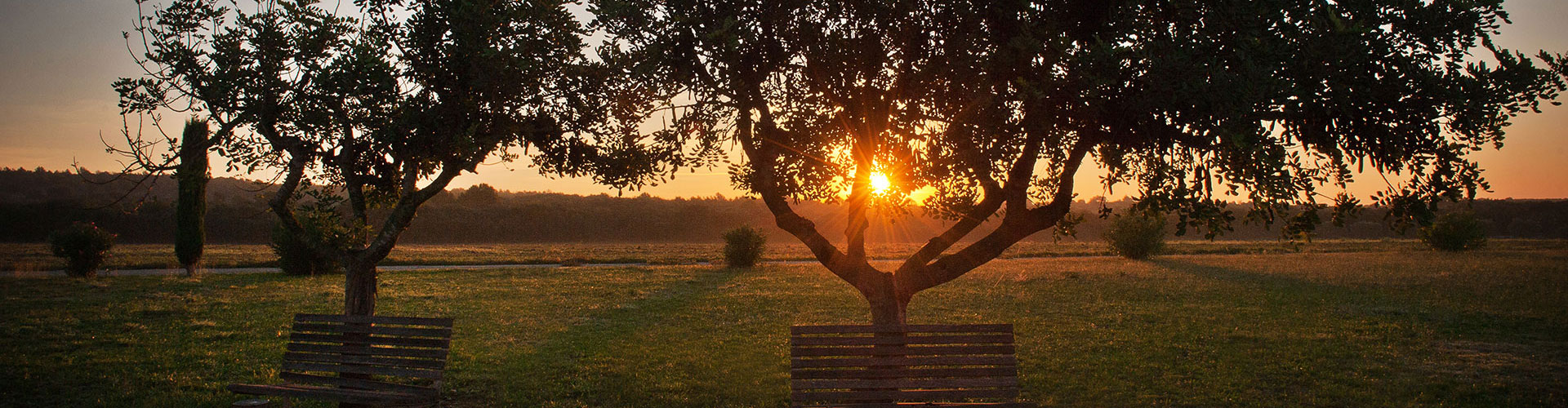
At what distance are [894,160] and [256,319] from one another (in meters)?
14.3

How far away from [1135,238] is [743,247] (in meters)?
20.2

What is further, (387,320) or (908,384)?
(387,320)

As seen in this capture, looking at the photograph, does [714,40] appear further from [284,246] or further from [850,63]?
[284,246]

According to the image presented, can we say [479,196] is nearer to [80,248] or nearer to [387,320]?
[80,248]

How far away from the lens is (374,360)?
25.8 feet

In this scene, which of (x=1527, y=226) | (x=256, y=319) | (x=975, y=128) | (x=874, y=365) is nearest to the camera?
(x=874, y=365)

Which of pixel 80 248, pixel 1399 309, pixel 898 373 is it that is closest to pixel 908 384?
pixel 898 373

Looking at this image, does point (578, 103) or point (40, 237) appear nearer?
point (578, 103)

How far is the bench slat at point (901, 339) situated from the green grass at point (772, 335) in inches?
96.5

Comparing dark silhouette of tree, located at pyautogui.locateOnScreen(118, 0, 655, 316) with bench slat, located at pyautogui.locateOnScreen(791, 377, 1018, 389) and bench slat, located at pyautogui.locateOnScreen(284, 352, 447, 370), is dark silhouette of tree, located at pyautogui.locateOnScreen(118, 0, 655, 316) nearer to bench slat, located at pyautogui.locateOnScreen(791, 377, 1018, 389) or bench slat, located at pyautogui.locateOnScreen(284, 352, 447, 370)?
bench slat, located at pyautogui.locateOnScreen(284, 352, 447, 370)

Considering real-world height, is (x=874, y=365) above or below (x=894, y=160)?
below

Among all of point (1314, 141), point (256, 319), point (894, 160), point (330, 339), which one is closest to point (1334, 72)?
point (1314, 141)

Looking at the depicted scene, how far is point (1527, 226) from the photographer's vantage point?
239ft

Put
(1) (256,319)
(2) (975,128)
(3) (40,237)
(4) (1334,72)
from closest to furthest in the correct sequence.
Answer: (4) (1334,72) < (2) (975,128) < (1) (256,319) < (3) (40,237)
